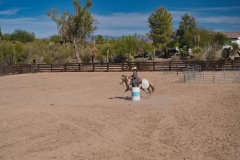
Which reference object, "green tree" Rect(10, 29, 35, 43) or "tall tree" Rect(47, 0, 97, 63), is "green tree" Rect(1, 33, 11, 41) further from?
"tall tree" Rect(47, 0, 97, 63)

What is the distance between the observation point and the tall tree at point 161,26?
65.9m

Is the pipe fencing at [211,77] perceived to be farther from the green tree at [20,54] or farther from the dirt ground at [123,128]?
the green tree at [20,54]

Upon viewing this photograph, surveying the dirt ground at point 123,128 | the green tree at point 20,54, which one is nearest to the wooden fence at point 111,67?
the green tree at point 20,54

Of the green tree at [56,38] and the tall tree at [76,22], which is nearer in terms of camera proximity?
the tall tree at [76,22]

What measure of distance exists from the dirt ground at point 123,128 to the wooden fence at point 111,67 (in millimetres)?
17182

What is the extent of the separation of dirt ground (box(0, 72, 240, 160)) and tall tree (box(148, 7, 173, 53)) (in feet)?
163

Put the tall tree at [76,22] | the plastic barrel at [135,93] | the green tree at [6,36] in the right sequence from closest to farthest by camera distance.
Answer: the plastic barrel at [135,93]
the tall tree at [76,22]
the green tree at [6,36]

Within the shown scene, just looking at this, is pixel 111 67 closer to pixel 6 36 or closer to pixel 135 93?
pixel 135 93

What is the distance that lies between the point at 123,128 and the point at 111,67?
28.1 metres

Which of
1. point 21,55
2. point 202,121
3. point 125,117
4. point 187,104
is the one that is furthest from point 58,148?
point 21,55

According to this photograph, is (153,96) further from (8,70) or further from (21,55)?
(21,55)

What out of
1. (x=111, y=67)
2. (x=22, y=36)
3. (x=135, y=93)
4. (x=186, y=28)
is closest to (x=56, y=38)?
(x=22, y=36)

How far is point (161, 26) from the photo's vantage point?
217ft

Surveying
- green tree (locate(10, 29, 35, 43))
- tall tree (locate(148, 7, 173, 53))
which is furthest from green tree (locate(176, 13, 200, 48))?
green tree (locate(10, 29, 35, 43))
